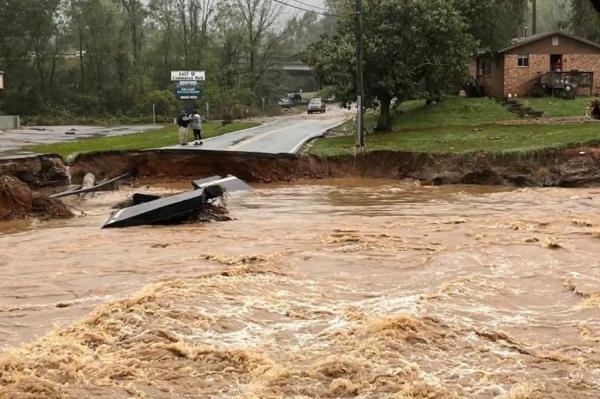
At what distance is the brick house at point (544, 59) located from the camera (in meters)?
44.4

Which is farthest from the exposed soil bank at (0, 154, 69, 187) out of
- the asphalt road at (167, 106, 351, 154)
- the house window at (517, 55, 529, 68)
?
the house window at (517, 55, 529, 68)

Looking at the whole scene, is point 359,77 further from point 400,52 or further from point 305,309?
point 305,309

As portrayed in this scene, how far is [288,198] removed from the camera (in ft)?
70.2

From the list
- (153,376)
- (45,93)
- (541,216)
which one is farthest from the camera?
(45,93)

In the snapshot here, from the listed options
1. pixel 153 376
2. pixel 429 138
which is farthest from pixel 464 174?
pixel 153 376

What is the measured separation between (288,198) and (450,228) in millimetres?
7008

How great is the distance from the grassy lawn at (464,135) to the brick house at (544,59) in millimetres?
5444

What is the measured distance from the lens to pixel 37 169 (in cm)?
2325

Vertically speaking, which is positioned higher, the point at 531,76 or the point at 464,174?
the point at 531,76

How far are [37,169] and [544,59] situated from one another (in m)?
31.9

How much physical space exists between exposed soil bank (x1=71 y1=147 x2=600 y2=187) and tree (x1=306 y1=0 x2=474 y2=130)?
6.88 m

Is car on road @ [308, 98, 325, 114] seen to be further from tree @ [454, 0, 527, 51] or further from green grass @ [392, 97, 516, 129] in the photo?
green grass @ [392, 97, 516, 129]

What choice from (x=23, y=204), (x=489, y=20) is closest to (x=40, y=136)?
(x=23, y=204)

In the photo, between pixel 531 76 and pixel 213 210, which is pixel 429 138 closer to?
pixel 213 210
